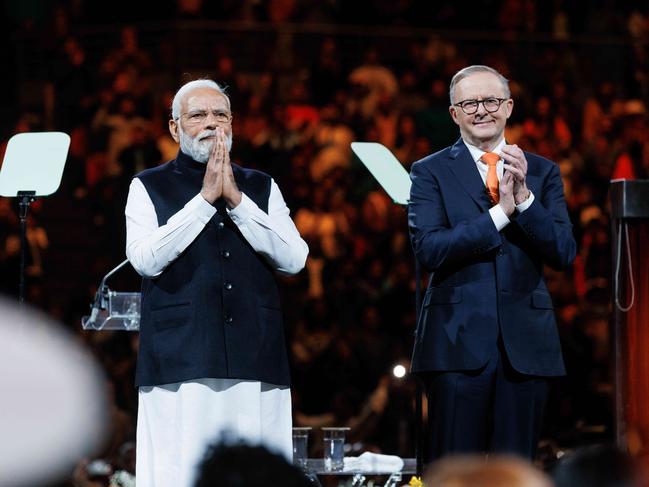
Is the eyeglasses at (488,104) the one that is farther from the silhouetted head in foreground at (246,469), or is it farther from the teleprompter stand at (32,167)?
the silhouetted head in foreground at (246,469)

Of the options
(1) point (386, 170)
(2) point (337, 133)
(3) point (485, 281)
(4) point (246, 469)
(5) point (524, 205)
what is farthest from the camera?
(2) point (337, 133)

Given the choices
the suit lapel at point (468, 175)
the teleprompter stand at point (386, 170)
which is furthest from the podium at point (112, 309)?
the suit lapel at point (468, 175)

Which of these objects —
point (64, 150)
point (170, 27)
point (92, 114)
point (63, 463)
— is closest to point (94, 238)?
point (92, 114)

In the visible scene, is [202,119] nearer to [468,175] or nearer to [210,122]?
[210,122]

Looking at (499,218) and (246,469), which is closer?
(246,469)

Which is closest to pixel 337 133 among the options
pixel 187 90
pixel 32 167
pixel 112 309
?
pixel 112 309

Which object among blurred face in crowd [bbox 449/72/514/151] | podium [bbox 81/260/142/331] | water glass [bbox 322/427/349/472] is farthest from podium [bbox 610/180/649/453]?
podium [bbox 81/260/142/331]

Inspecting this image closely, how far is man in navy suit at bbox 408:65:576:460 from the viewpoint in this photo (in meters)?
4.27

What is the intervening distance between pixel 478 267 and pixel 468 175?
32cm

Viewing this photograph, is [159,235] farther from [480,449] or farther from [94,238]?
[94,238]

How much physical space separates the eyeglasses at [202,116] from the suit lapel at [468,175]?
32.1 inches

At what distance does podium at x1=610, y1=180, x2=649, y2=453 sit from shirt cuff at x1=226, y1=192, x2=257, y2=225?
1.60m

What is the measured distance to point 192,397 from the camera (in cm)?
447

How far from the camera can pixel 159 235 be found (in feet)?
14.5
